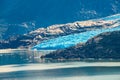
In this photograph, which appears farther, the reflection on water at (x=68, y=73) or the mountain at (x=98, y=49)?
the mountain at (x=98, y=49)

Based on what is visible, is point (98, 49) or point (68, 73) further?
point (98, 49)

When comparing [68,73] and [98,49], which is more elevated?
[98,49]

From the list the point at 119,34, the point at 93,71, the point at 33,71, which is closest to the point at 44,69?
the point at 33,71

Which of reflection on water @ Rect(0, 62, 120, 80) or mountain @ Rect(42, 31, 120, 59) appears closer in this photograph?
reflection on water @ Rect(0, 62, 120, 80)

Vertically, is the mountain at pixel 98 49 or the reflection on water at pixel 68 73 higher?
the mountain at pixel 98 49

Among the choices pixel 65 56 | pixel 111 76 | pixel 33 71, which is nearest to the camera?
pixel 111 76

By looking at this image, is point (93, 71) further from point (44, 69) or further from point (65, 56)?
point (65, 56)

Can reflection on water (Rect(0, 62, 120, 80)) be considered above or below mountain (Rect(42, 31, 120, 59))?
below

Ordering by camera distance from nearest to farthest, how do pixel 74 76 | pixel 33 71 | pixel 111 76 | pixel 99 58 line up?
pixel 111 76, pixel 74 76, pixel 33 71, pixel 99 58
